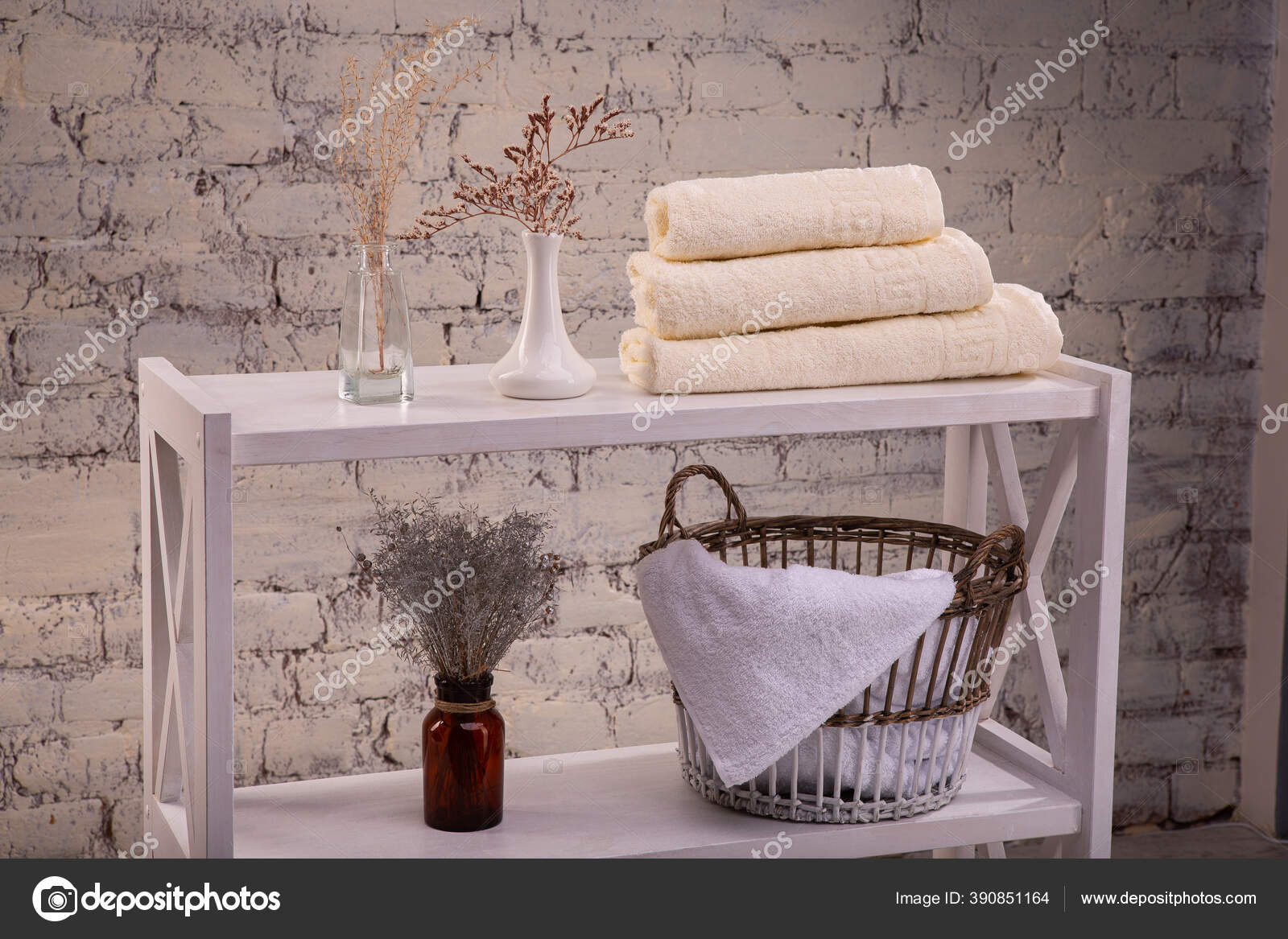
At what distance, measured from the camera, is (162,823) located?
1281 mm

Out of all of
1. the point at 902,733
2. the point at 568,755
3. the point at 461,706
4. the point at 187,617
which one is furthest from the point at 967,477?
the point at 187,617

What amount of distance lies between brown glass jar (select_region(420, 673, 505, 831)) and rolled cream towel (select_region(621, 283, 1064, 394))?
0.33 meters

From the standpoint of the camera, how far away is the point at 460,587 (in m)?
1.23

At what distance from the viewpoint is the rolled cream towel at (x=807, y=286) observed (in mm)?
1220

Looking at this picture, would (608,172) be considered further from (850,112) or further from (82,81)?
(82,81)

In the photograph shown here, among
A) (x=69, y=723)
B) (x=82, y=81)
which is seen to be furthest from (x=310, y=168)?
(x=69, y=723)

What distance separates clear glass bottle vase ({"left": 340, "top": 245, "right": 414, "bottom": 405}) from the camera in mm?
1191

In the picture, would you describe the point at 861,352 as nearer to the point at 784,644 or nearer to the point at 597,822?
the point at 784,644

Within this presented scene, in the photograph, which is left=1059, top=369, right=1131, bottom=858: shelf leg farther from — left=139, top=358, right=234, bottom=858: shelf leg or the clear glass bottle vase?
left=139, top=358, right=234, bottom=858: shelf leg

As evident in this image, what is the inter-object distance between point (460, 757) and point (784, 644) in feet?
1.03

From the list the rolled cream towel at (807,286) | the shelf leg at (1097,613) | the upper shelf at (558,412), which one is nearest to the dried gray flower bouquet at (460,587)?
the upper shelf at (558,412)

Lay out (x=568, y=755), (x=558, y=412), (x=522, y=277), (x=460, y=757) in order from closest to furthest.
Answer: (x=558, y=412) → (x=460, y=757) → (x=568, y=755) → (x=522, y=277)
